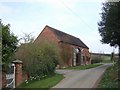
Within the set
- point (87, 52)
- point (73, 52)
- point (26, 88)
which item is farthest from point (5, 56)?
point (87, 52)

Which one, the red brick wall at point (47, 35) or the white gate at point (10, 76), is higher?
the red brick wall at point (47, 35)

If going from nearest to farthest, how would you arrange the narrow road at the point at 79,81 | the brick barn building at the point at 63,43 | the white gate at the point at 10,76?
the white gate at the point at 10,76 → the narrow road at the point at 79,81 → the brick barn building at the point at 63,43

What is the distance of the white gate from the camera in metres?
16.3

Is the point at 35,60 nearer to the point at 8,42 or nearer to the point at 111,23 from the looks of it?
the point at 8,42

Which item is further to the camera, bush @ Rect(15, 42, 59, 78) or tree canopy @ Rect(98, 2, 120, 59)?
tree canopy @ Rect(98, 2, 120, 59)

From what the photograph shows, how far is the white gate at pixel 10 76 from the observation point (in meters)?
16.3

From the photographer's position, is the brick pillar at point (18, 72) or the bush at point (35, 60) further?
the bush at point (35, 60)

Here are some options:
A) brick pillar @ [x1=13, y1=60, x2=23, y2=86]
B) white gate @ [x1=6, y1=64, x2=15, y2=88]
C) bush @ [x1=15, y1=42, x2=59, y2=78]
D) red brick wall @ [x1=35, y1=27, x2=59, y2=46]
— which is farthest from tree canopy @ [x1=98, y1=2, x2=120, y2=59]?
white gate @ [x1=6, y1=64, x2=15, y2=88]

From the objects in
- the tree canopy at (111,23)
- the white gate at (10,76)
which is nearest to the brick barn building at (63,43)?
the tree canopy at (111,23)

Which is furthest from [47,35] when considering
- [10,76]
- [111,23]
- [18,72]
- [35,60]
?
[10,76]

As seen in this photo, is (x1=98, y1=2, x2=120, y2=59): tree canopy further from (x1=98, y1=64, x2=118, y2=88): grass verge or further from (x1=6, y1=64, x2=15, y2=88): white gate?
(x1=6, y1=64, x2=15, y2=88): white gate

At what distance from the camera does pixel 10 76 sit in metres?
16.7

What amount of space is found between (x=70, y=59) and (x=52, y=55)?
824 inches

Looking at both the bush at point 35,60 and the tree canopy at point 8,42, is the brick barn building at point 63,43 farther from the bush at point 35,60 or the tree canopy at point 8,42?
the tree canopy at point 8,42
